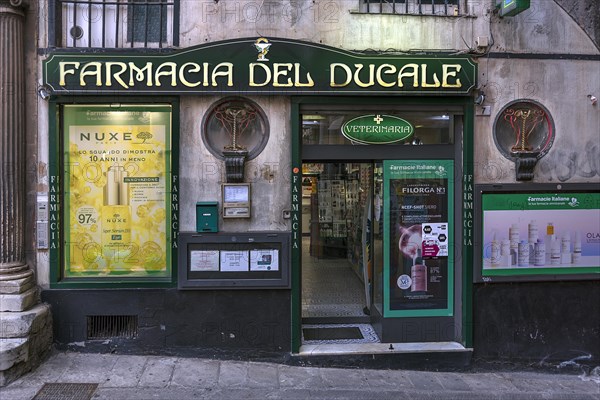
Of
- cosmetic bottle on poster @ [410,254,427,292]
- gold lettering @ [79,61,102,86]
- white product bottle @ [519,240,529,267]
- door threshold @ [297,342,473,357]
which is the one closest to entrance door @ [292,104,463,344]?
cosmetic bottle on poster @ [410,254,427,292]

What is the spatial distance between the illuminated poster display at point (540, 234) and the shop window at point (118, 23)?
4398 mm

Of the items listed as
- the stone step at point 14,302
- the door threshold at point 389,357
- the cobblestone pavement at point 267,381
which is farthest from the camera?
the door threshold at point 389,357

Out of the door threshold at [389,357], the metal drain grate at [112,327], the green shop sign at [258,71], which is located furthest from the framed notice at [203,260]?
the green shop sign at [258,71]

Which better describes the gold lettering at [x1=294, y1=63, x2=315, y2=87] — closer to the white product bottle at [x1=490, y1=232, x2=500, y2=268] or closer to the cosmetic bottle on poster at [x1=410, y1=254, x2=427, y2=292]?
the cosmetic bottle on poster at [x1=410, y1=254, x2=427, y2=292]

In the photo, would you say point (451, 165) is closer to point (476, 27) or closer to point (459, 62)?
point (459, 62)

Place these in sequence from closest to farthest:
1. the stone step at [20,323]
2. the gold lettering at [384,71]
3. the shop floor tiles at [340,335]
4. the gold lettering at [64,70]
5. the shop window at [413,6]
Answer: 1. the stone step at [20,323]
2. the gold lettering at [64,70]
3. the gold lettering at [384,71]
4. the shop window at [413,6]
5. the shop floor tiles at [340,335]

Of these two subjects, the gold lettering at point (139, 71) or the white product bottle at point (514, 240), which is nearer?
the gold lettering at point (139, 71)

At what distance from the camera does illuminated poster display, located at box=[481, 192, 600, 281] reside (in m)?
6.05

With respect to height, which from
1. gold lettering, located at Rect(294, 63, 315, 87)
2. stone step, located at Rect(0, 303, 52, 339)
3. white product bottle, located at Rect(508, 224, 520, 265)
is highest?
gold lettering, located at Rect(294, 63, 315, 87)

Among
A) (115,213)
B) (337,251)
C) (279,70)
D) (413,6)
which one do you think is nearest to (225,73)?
(279,70)

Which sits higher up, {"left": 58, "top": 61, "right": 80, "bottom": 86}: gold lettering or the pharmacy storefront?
{"left": 58, "top": 61, "right": 80, "bottom": 86}: gold lettering

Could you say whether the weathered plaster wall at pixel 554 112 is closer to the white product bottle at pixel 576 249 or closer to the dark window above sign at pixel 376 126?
the dark window above sign at pixel 376 126

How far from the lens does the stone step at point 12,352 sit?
16.5ft

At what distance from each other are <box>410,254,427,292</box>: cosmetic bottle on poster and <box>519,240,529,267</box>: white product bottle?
1.16m
